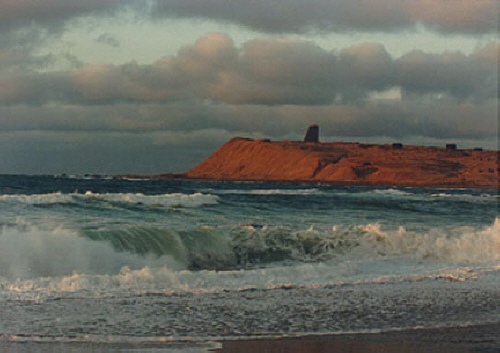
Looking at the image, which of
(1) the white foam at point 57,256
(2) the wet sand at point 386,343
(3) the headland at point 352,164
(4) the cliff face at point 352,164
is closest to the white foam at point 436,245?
(1) the white foam at point 57,256

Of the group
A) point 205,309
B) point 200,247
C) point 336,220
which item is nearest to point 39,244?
point 200,247

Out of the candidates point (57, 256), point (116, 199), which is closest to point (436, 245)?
point (57, 256)

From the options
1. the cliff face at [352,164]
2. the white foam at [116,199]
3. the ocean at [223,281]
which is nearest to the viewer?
the ocean at [223,281]

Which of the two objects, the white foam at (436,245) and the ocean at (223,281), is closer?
the ocean at (223,281)

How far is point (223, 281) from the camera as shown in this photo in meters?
12.0

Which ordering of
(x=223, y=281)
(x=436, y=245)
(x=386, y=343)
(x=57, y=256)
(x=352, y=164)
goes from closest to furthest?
1. (x=386, y=343)
2. (x=223, y=281)
3. (x=57, y=256)
4. (x=436, y=245)
5. (x=352, y=164)

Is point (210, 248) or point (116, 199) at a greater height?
point (116, 199)

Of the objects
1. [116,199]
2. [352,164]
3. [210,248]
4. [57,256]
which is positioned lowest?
[210,248]

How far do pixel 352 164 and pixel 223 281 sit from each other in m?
114

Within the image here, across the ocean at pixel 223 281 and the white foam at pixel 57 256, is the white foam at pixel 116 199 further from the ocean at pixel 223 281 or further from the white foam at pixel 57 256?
the white foam at pixel 57 256

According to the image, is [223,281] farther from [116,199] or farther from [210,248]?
[116,199]

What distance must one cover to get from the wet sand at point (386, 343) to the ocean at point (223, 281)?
301 millimetres

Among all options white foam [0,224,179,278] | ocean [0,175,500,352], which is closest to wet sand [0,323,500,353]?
ocean [0,175,500,352]

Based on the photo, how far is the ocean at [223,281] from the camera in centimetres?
845
